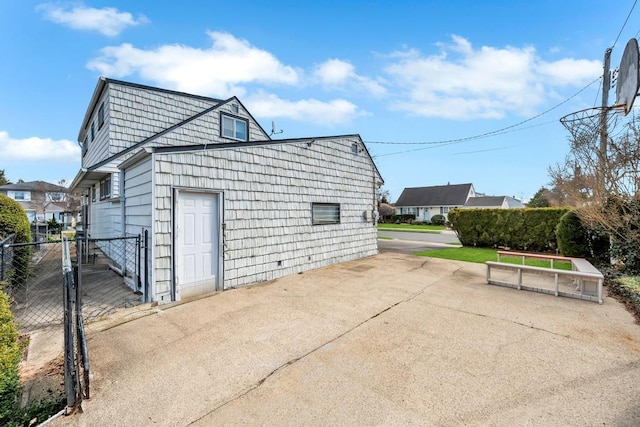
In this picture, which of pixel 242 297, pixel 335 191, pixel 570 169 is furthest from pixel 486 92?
pixel 242 297

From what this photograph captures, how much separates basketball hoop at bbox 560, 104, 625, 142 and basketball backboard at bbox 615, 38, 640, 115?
0.34 m

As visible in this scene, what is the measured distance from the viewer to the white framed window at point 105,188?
341 inches

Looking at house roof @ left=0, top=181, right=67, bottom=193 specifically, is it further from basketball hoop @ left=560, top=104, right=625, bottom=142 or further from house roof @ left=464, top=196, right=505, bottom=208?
house roof @ left=464, top=196, right=505, bottom=208

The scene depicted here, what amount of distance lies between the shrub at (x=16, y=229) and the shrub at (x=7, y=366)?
404 centimetres

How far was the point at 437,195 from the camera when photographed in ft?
132

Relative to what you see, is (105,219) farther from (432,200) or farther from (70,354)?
(432,200)

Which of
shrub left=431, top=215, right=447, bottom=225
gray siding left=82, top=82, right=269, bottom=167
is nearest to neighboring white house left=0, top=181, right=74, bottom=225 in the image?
gray siding left=82, top=82, right=269, bottom=167

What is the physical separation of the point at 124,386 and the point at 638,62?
31.7 feet

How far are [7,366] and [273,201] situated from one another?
537 centimetres

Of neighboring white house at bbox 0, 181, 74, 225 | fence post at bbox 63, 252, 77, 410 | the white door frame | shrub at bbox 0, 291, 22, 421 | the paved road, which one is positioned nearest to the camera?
shrub at bbox 0, 291, 22, 421

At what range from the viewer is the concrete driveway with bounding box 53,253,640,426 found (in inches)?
96.7

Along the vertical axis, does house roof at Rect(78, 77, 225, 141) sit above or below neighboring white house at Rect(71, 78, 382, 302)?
above

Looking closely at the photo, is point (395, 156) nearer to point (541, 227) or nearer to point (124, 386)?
point (541, 227)

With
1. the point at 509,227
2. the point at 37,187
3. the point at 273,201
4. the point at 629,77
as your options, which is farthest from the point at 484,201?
the point at 37,187
